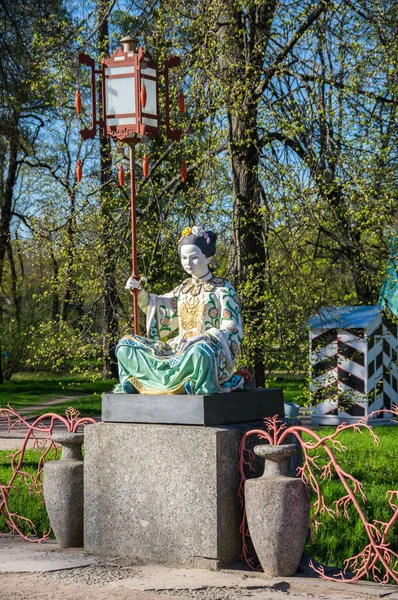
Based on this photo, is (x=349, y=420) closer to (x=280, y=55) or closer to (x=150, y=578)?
(x=280, y=55)

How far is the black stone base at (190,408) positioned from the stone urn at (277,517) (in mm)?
467

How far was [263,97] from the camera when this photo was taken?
1112 cm

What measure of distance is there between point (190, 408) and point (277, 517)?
88cm

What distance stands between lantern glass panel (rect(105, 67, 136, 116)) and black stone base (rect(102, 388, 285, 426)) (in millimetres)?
2057

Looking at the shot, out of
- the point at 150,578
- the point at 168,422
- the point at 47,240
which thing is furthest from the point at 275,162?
the point at 150,578

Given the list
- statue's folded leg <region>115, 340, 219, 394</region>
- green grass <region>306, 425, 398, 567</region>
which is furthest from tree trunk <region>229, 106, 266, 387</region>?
statue's folded leg <region>115, 340, 219, 394</region>

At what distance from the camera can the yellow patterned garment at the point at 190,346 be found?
238 inches

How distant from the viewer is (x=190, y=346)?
6.12m

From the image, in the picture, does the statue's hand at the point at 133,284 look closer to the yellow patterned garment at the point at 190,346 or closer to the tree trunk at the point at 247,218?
the yellow patterned garment at the point at 190,346

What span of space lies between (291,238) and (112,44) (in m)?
5.00

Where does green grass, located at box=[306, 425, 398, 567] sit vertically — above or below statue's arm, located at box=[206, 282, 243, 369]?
below

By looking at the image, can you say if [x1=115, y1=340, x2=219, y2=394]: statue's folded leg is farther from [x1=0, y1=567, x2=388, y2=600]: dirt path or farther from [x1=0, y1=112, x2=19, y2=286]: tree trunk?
[x1=0, y1=112, x2=19, y2=286]: tree trunk

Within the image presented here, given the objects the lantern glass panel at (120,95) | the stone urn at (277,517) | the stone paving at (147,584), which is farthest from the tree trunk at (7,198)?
the stone urn at (277,517)

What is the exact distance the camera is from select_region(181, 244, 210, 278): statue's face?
6508 millimetres
